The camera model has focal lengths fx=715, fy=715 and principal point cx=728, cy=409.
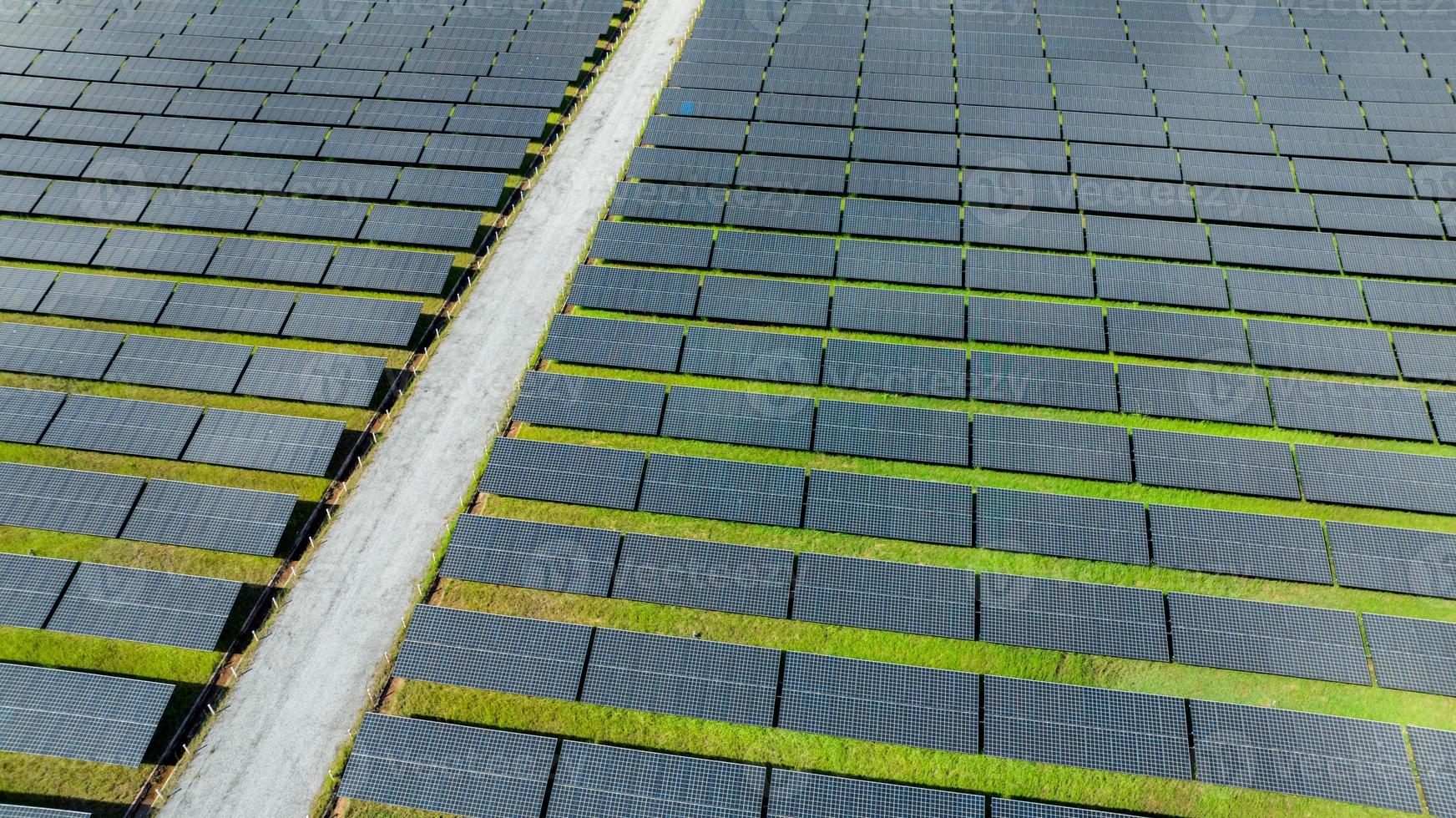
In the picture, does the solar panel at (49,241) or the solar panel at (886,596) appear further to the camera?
the solar panel at (49,241)

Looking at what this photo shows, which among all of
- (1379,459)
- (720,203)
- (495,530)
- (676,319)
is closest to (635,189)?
(720,203)

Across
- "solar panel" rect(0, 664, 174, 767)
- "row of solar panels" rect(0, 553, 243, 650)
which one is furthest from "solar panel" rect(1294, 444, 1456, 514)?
"solar panel" rect(0, 664, 174, 767)

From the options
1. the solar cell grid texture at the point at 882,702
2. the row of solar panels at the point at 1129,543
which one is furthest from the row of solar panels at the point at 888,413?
the solar cell grid texture at the point at 882,702

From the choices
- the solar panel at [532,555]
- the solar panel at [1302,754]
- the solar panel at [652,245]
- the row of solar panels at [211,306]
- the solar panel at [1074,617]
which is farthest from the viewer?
the solar panel at [652,245]

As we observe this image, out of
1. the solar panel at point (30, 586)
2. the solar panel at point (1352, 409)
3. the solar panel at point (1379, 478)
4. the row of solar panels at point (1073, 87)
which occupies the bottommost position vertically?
the solar panel at point (30, 586)

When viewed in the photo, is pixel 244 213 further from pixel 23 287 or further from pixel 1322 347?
pixel 1322 347

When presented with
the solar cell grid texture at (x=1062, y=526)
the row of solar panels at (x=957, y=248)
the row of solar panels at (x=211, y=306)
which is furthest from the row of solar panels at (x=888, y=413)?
the row of solar panels at (x=211, y=306)

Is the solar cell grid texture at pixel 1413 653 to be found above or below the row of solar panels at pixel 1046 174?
below

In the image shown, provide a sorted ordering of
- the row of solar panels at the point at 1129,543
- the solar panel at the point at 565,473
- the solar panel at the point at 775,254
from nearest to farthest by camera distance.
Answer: the row of solar panels at the point at 1129,543 < the solar panel at the point at 565,473 < the solar panel at the point at 775,254

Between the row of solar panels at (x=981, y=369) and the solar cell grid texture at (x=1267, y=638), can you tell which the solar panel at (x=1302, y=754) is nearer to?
the solar cell grid texture at (x=1267, y=638)
